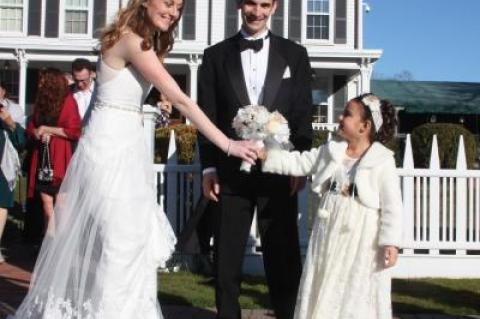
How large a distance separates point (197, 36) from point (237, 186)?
809 inches

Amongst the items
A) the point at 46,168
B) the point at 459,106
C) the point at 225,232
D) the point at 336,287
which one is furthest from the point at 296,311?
the point at 459,106

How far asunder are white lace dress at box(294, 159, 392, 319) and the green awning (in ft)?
81.8

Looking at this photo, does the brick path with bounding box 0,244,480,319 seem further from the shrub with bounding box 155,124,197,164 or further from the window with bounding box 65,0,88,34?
the window with bounding box 65,0,88,34

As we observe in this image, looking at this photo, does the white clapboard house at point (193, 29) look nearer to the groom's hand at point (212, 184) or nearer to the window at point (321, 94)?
the window at point (321, 94)

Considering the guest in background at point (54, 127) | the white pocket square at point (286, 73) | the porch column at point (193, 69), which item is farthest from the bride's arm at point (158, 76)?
the porch column at point (193, 69)

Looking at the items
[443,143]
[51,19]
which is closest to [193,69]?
[51,19]

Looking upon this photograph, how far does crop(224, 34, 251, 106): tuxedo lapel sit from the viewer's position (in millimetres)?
4121

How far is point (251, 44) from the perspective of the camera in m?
4.12

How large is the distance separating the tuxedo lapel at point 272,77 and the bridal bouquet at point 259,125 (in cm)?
24

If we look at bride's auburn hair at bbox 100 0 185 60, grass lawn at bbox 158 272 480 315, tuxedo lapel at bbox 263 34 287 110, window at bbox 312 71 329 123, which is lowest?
grass lawn at bbox 158 272 480 315

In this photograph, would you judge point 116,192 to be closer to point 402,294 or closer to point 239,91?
point 239,91

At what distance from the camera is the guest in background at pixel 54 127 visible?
6.73 meters

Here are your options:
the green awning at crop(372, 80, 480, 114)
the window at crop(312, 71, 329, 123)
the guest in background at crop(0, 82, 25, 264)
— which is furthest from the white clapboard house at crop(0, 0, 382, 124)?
the guest in background at crop(0, 82, 25, 264)

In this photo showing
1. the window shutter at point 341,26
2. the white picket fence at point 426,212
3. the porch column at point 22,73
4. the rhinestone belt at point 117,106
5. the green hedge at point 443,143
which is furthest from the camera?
the window shutter at point 341,26
